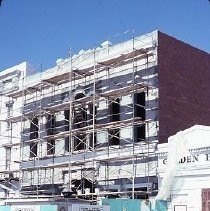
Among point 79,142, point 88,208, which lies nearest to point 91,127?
point 79,142

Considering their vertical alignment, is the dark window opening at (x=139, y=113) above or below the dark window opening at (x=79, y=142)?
above

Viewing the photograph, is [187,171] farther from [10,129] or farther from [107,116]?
[10,129]

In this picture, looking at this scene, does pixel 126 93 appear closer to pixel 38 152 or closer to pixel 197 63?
pixel 197 63

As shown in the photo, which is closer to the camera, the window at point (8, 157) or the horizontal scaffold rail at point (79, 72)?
the horizontal scaffold rail at point (79, 72)

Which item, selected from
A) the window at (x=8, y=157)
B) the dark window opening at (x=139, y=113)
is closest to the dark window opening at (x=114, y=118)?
the dark window opening at (x=139, y=113)

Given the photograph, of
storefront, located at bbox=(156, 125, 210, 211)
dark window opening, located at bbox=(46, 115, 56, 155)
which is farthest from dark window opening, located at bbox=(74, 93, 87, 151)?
storefront, located at bbox=(156, 125, 210, 211)

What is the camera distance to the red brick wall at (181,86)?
23.4 meters

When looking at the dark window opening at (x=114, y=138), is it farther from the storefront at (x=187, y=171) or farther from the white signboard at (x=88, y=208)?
the white signboard at (x=88, y=208)

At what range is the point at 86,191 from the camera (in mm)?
24266

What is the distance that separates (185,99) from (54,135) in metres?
7.74

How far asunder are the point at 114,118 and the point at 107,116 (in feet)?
1.28

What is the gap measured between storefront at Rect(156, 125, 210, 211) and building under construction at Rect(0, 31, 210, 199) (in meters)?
1.33

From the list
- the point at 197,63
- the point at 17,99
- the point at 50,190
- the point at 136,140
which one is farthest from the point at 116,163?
the point at 17,99

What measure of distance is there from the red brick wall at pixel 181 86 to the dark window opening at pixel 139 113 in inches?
48.4
